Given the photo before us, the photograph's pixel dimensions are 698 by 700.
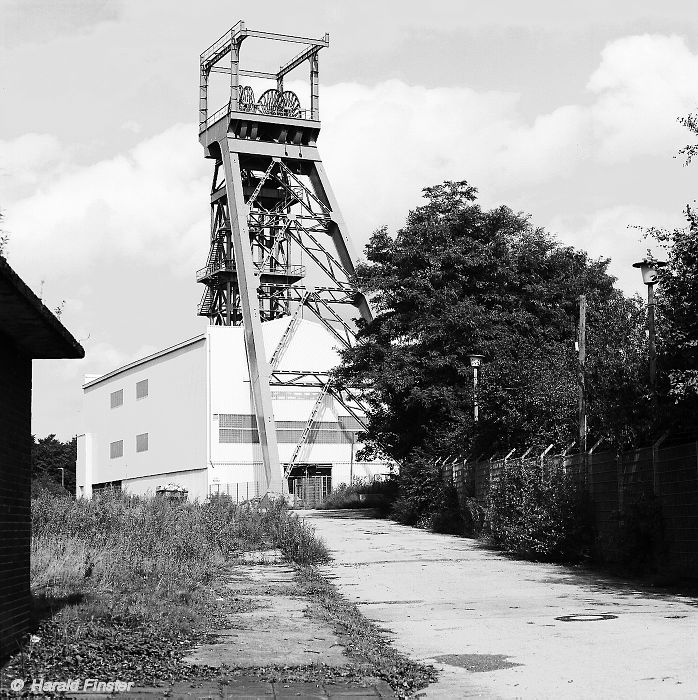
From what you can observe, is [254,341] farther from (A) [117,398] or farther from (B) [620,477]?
(B) [620,477]

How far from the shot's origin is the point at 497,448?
3186 centimetres

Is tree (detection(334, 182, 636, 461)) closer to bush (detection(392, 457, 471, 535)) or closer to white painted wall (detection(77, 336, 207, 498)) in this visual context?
bush (detection(392, 457, 471, 535))

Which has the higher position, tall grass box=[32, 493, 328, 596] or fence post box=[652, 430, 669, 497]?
fence post box=[652, 430, 669, 497]

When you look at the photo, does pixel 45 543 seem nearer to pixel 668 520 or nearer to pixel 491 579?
pixel 491 579

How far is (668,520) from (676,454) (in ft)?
4.31

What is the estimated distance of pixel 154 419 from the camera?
71312 mm

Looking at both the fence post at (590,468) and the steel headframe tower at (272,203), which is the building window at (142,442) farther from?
the fence post at (590,468)

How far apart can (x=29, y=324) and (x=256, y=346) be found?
175ft

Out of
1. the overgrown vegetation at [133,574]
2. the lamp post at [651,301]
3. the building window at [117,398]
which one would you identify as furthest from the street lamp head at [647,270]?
the building window at [117,398]

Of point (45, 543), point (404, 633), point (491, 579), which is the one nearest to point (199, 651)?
point (404, 633)

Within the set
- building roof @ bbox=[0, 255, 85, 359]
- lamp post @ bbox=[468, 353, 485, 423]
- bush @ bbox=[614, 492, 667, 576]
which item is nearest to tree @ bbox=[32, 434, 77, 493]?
lamp post @ bbox=[468, 353, 485, 423]

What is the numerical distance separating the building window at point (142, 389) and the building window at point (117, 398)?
3.34 metres

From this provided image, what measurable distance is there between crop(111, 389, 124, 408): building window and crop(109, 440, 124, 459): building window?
106 inches

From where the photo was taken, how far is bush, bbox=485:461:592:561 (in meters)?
22.4
